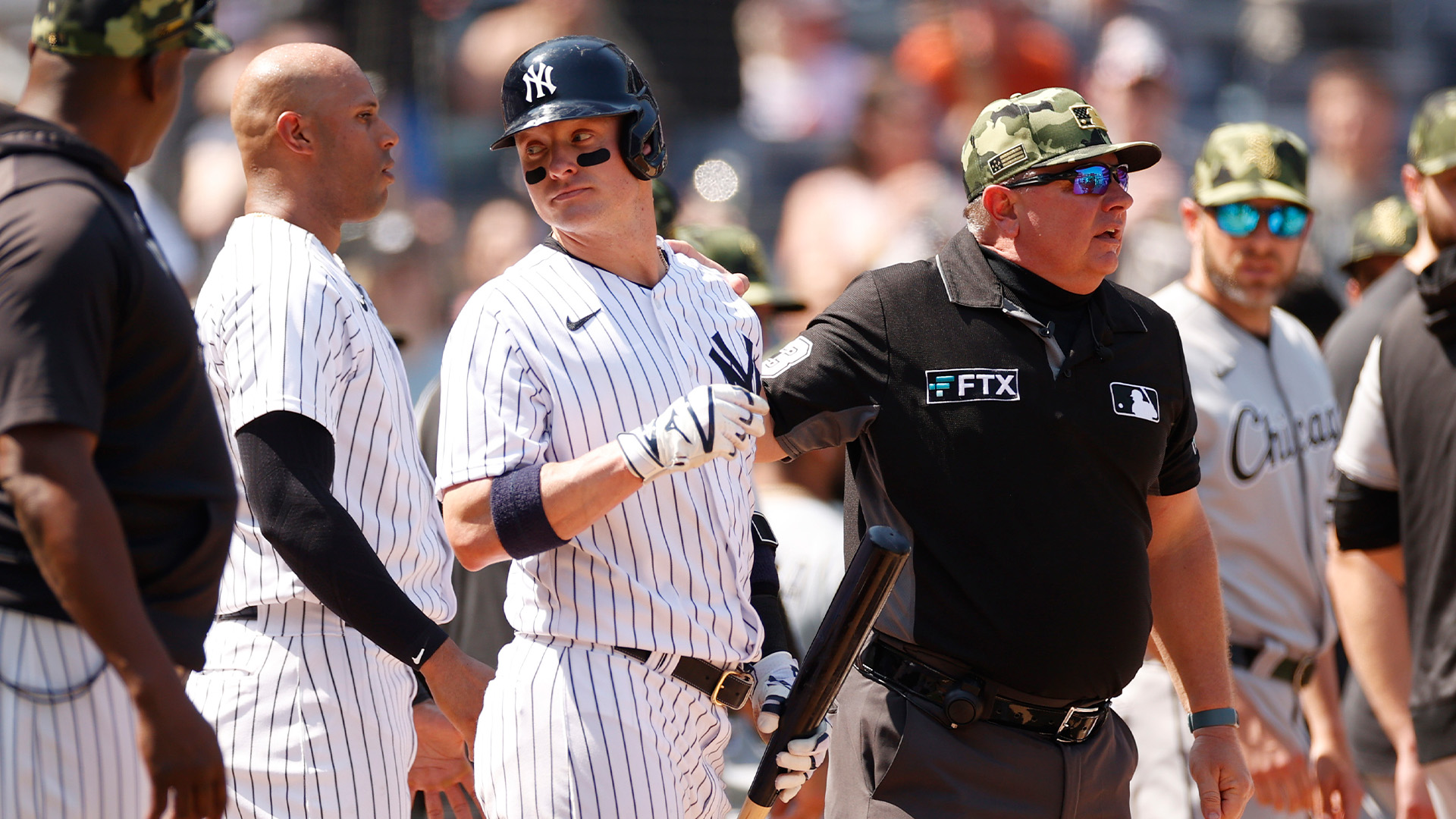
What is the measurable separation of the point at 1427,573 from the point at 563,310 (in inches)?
120

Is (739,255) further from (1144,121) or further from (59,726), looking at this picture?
(1144,121)

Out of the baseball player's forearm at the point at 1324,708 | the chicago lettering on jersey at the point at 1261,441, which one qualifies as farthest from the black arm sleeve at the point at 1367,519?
the baseball player's forearm at the point at 1324,708

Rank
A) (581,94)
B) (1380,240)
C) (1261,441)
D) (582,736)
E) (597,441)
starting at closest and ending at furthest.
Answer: (582,736), (597,441), (581,94), (1261,441), (1380,240)

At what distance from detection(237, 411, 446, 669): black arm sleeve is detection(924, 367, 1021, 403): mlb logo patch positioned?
127 centimetres

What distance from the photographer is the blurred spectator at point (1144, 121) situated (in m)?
8.38

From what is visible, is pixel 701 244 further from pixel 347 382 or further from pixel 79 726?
pixel 79 726

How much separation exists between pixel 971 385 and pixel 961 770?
0.87m

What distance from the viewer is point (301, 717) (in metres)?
3.20

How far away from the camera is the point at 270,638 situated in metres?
3.25

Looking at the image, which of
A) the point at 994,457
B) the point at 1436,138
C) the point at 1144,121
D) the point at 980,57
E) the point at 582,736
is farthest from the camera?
the point at 980,57

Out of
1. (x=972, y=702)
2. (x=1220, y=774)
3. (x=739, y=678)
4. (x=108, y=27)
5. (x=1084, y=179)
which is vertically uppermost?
(x=108, y=27)

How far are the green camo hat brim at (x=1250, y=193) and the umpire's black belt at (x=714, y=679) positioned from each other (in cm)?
309

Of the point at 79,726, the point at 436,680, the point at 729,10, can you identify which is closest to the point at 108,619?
the point at 79,726

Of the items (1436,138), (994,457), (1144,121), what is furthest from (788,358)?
(1144,121)
